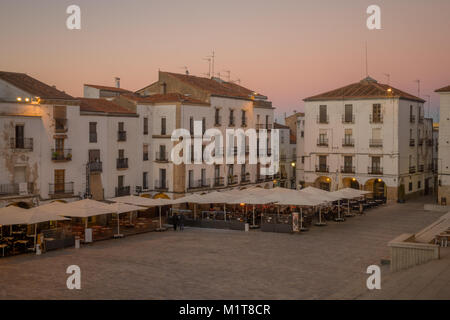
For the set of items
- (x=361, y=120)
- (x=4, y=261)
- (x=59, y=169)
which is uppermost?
(x=361, y=120)

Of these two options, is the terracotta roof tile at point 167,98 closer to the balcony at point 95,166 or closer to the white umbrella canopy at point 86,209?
the balcony at point 95,166

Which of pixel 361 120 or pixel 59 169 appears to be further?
pixel 361 120

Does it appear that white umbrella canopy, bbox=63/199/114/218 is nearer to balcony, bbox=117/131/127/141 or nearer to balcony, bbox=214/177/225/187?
balcony, bbox=117/131/127/141

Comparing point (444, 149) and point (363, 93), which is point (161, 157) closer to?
point (363, 93)

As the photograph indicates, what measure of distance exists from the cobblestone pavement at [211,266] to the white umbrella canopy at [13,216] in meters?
1.85

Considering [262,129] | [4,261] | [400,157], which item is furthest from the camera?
[262,129]

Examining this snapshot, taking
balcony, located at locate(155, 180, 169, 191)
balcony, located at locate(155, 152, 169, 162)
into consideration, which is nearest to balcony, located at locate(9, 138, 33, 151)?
balcony, located at locate(155, 152, 169, 162)

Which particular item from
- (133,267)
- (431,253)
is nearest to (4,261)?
(133,267)

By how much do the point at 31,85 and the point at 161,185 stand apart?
1357cm

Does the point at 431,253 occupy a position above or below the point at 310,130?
below
